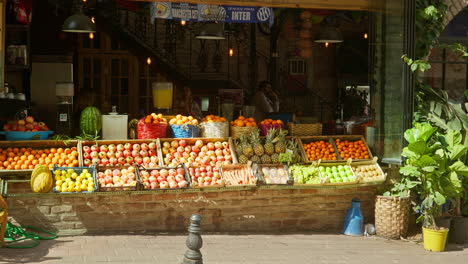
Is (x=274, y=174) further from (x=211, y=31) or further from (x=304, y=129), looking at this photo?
(x=211, y=31)

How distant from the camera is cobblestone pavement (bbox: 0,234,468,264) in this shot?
823cm

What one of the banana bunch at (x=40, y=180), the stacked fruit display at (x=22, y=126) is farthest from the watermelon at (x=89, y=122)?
the banana bunch at (x=40, y=180)

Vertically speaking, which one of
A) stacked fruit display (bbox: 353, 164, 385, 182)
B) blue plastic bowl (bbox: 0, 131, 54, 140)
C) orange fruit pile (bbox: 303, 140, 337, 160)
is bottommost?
stacked fruit display (bbox: 353, 164, 385, 182)

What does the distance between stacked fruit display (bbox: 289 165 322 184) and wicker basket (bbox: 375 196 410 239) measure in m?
0.98

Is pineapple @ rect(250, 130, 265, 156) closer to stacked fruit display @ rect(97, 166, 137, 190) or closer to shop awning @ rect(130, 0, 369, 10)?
stacked fruit display @ rect(97, 166, 137, 190)

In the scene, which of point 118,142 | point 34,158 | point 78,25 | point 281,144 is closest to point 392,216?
point 281,144

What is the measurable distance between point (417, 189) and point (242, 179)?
265cm

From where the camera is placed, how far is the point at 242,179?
972cm

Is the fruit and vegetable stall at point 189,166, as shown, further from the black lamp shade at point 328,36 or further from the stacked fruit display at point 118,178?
the black lamp shade at point 328,36

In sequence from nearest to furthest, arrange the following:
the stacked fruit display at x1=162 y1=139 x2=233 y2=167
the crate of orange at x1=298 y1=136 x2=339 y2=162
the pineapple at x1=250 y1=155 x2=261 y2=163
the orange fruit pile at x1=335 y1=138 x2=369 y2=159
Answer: the stacked fruit display at x1=162 y1=139 x2=233 y2=167
the pineapple at x1=250 y1=155 x2=261 y2=163
the crate of orange at x1=298 y1=136 x2=339 y2=162
the orange fruit pile at x1=335 y1=138 x2=369 y2=159

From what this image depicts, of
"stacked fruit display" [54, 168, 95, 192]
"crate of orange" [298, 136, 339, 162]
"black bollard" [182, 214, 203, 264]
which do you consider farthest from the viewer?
"crate of orange" [298, 136, 339, 162]

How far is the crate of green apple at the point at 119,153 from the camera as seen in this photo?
9.59m

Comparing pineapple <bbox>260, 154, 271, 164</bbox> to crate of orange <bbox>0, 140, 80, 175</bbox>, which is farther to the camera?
pineapple <bbox>260, 154, 271, 164</bbox>

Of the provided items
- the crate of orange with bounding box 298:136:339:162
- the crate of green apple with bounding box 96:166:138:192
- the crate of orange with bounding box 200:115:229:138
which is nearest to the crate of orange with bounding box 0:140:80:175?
the crate of green apple with bounding box 96:166:138:192
